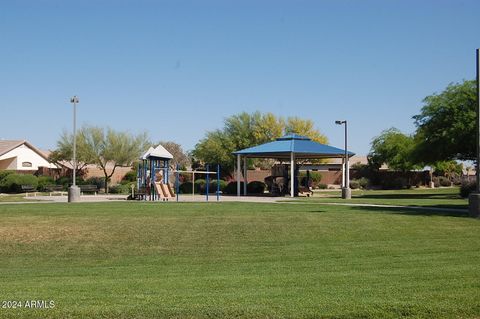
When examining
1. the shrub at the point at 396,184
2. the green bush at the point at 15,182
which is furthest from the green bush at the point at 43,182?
the shrub at the point at 396,184

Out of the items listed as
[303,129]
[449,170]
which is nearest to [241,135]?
Result: [303,129]

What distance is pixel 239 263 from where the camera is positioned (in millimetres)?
14742

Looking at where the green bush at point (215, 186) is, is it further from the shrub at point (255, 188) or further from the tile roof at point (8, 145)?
the tile roof at point (8, 145)

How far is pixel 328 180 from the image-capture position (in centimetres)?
7150

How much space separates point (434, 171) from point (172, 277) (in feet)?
240

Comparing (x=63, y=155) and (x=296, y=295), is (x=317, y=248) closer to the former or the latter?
(x=296, y=295)

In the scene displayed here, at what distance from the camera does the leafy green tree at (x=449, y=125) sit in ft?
134

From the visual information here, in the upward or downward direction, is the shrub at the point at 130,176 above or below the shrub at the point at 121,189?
above

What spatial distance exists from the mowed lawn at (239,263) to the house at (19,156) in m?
44.0

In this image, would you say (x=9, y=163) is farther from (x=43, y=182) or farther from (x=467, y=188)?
(x=467, y=188)

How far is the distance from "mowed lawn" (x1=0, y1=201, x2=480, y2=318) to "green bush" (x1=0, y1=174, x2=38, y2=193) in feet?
87.8

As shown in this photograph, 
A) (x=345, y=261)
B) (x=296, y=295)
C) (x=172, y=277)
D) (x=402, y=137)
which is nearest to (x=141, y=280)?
(x=172, y=277)

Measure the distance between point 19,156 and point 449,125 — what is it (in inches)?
1816

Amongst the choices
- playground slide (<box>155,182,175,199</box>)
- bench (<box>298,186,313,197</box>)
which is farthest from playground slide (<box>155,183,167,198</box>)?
bench (<box>298,186,313,197</box>)
